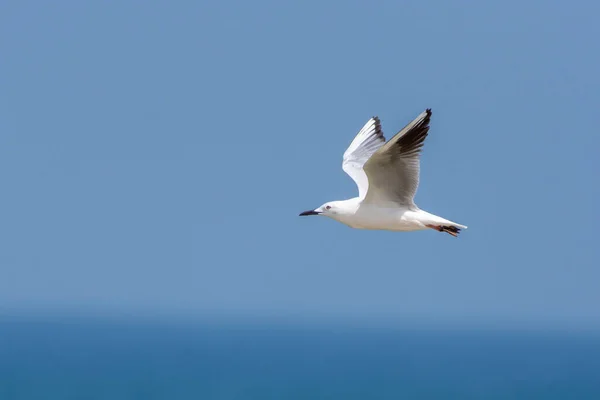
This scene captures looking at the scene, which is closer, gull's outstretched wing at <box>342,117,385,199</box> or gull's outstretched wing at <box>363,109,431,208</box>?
gull's outstretched wing at <box>363,109,431,208</box>

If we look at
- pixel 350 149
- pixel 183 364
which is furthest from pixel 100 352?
pixel 350 149

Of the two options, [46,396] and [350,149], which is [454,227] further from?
[46,396]

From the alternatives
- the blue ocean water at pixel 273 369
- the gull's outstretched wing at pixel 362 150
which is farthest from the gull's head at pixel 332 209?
the blue ocean water at pixel 273 369

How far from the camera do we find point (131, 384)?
87.6m

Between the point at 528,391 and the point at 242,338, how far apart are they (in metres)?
95.7

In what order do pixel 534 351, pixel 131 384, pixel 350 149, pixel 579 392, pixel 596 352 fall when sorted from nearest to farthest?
pixel 350 149 → pixel 131 384 → pixel 579 392 → pixel 534 351 → pixel 596 352

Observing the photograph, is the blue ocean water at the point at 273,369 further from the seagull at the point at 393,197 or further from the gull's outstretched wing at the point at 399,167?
the gull's outstretched wing at the point at 399,167

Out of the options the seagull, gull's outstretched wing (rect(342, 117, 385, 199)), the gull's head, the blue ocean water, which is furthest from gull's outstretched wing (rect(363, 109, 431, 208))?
the blue ocean water

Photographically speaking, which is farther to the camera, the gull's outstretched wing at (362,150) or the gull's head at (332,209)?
the gull's outstretched wing at (362,150)

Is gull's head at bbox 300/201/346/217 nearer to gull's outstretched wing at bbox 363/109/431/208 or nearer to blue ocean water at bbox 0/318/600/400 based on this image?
gull's outstretched wing at bbox 363/109/431/208

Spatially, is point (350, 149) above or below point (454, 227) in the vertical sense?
above

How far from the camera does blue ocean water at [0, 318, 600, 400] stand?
84.6 m

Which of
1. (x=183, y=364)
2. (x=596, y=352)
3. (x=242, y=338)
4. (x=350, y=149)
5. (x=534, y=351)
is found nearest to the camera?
(x=350, y=149)

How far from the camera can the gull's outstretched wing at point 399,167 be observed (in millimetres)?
13945
